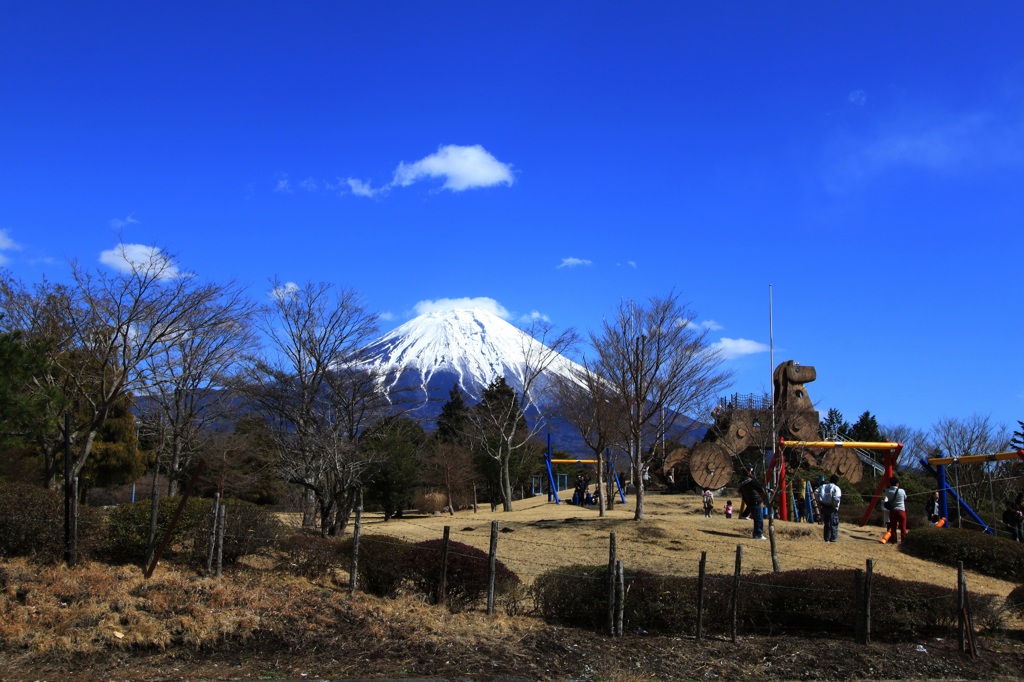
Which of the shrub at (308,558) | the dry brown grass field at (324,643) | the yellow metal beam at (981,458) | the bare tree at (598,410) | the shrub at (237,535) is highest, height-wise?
the bare tree at (598,410)

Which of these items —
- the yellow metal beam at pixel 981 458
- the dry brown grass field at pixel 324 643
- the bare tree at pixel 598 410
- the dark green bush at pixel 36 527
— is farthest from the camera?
the bare tree at pixel 598 410

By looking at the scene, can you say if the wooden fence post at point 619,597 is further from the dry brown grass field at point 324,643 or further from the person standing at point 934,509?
the person standing at point 934,509

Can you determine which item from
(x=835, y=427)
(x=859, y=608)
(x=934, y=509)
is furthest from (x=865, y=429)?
(x=859, y=608)

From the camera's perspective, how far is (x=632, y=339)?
26.1 metres

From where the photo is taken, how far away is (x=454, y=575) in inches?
535

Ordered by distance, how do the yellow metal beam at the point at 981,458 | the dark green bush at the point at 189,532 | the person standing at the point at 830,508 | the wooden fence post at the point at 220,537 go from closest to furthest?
the wooden fence post at the point at 220,537
the dark green bush at the point at 189,532
the person standing at the point at 830,508
the yellow metal beam at the point at 981,458

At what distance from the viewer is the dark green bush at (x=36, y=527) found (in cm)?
1307

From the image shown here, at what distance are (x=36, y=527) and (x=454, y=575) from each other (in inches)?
261

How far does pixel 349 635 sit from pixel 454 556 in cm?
280

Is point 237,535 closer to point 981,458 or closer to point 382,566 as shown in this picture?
point 382,566

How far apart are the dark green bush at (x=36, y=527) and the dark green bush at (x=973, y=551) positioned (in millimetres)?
18794

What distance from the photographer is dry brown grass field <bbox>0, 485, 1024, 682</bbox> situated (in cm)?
995

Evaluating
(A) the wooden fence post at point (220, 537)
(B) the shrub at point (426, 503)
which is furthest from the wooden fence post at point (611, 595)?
(B) the shrub at point (426, 503)

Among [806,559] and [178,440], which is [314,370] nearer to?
[178,440]
